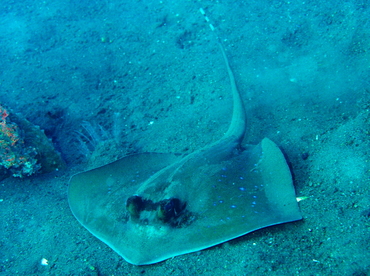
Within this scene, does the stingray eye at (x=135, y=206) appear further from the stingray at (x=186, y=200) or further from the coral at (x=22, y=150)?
the coral at (x=22, y=150)

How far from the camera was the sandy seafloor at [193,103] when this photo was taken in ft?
8.48

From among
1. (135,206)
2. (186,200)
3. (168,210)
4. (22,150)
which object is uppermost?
(22,150)

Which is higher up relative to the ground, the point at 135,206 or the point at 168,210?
the point at 135,206

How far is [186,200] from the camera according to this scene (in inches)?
108

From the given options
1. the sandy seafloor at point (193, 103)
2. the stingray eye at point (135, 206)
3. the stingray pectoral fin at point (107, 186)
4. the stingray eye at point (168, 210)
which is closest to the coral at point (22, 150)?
the sandy seafloor at point (193, 103)

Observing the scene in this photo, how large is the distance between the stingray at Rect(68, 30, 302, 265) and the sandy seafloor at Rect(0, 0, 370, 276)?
0.91 feet

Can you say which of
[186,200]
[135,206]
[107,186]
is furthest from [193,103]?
[135,206]

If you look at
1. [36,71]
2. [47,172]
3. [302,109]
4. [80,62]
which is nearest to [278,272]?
[302,109]

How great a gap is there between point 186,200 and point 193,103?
2.87 m

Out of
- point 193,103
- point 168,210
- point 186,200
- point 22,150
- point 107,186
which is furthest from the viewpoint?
point 193,103

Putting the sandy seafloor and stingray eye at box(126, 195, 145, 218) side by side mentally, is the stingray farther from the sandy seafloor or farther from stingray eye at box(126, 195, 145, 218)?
the sandy seafloor

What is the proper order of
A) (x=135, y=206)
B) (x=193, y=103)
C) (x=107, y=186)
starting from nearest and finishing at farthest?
(x=135, y=206), (x=107, y=186), (x=193, y=103)

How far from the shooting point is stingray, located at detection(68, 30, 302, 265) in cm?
243

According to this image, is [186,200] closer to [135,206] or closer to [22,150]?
[135,206]
